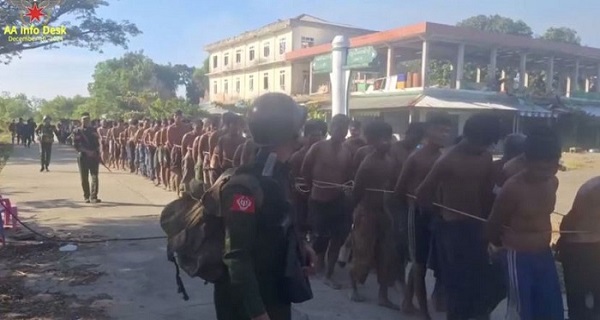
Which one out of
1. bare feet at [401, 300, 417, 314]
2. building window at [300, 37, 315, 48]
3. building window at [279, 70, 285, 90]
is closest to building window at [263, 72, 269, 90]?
building window at [279, 70, 285, 90]

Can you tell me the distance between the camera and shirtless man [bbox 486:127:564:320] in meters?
3.41

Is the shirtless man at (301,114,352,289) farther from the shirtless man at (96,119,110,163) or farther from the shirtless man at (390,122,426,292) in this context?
the shirtless man at (96,119,110,163)

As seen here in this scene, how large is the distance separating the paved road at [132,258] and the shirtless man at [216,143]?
50.0 inches

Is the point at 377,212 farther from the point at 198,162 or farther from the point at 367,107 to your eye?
the point at 367,107

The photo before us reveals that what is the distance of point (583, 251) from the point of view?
3824mm

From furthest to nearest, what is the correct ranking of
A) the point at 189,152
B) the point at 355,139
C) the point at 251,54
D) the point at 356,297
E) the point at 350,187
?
the point at 251,54 < the point at 189,152 < the point at 355,139 < the point at 350,187 < the point at 356,297

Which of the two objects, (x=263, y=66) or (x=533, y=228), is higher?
(x=263, y=66)

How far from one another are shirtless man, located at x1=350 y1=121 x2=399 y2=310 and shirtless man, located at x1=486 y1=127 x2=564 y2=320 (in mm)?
1891

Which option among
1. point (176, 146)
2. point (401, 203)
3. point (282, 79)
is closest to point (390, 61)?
point (282, 79)

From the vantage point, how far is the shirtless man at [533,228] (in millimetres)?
3408

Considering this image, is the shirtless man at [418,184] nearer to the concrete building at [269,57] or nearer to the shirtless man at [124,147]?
the shirtless man at [124,147]

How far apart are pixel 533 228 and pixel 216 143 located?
7.27m

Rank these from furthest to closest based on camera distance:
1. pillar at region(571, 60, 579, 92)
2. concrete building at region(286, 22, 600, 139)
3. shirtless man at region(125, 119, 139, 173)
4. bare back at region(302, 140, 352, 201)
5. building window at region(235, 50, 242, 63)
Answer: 1. building window at region(235, 50, 242, 63)
2. pillar at region(571, 60, 579, 92)
3. concrete building at region(286, 22, 600, 139)
4. shirtless man at region(125, 119, 139, 173)
5. bare back at region(302, 140, 352, 201)

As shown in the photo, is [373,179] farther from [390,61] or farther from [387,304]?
[390,61]
